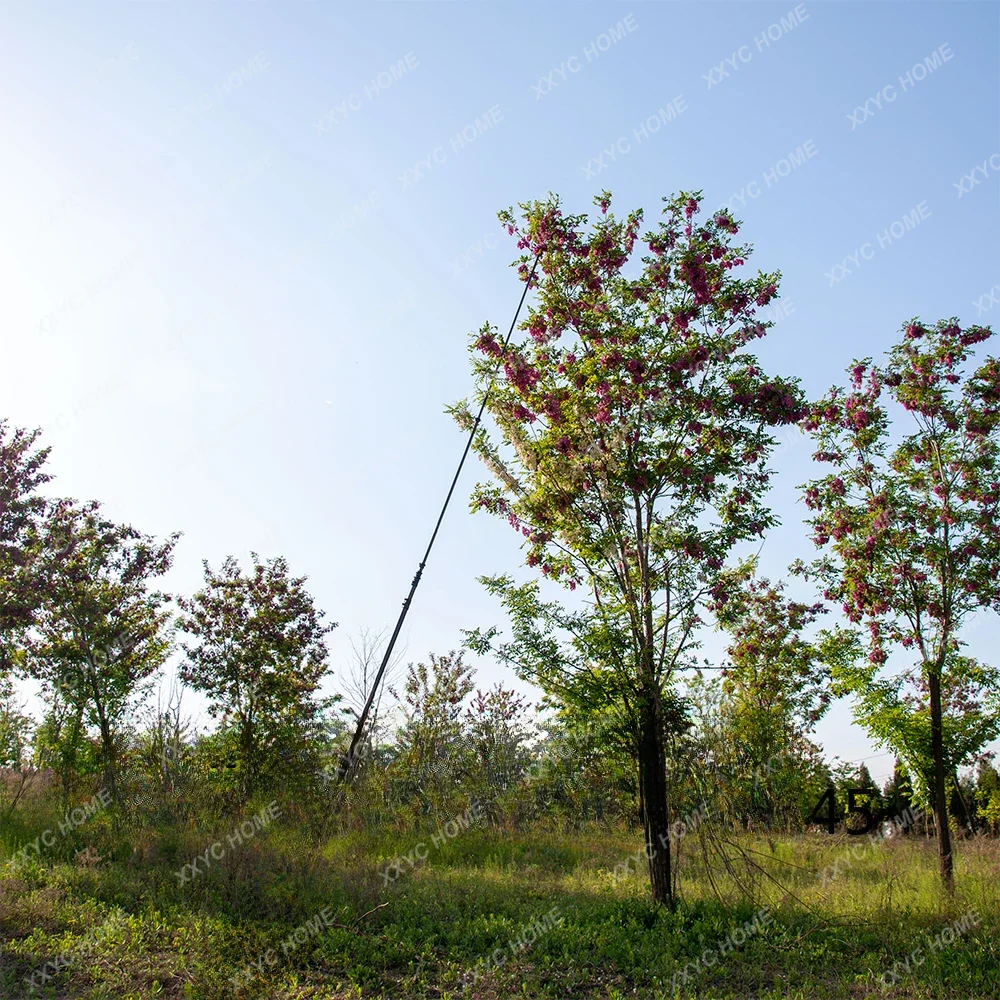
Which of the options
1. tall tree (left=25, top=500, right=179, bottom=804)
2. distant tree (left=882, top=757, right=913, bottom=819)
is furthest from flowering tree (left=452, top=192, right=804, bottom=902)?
tall tree (left=25, top=500, right=179, bottom=804)

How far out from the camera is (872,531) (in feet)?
38.3

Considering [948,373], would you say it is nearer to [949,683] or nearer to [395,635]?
Answer: [949,683]

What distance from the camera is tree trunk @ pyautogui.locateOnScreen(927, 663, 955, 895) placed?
10373 millimetres

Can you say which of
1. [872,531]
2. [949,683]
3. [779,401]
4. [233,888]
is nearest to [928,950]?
[949,683]

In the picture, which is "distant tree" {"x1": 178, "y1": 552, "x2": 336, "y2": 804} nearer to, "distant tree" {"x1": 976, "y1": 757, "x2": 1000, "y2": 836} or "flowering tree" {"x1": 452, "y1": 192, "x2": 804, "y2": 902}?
"flowering tree" {"x1": 452, "y1": 192, "x2": 804, "y2": 902}

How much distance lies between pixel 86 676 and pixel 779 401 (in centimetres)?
1431

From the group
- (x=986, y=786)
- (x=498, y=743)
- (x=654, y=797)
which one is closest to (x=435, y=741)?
(x=498, y=743)
